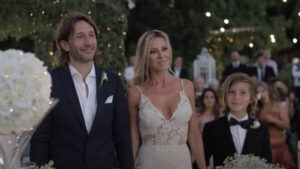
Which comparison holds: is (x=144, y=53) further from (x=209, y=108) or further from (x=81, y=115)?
(x=209, y=108)

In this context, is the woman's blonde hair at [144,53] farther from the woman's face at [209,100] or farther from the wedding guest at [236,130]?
the woman's face at [209,100]

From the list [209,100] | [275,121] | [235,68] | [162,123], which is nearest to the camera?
[162,123]

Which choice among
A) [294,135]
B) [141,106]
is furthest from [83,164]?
[294,135]

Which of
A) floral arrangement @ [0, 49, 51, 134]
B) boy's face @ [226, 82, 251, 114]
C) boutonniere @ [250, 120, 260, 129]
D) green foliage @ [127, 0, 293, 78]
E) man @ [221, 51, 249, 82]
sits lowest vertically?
boutonniere @ [250, 120, 260, 129]

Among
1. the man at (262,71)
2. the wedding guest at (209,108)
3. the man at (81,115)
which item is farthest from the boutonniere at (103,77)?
the man at (262,71)

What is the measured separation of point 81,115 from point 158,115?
1.02m

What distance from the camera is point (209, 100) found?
8.09 meters

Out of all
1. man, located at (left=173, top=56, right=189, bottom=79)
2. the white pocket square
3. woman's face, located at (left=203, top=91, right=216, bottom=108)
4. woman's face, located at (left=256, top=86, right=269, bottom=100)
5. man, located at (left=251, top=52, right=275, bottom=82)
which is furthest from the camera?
man, located at (left=173, top=56, right=189, bottom=79)

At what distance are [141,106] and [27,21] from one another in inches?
81.8

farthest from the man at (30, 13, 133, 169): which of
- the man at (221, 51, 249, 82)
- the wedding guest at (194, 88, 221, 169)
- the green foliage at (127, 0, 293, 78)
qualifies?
the green foliage at (127, 0, 293, 78)

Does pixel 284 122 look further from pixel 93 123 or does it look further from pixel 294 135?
pixel 93 123

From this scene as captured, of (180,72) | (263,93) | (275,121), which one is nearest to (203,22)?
(180,72)

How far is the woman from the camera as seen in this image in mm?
4656

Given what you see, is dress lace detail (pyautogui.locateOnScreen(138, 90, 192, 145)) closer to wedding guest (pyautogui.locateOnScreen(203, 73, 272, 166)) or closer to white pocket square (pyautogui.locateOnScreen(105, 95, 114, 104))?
wedding guest (pyautogui.locateOnScreen(203, 73, 272, 166))
